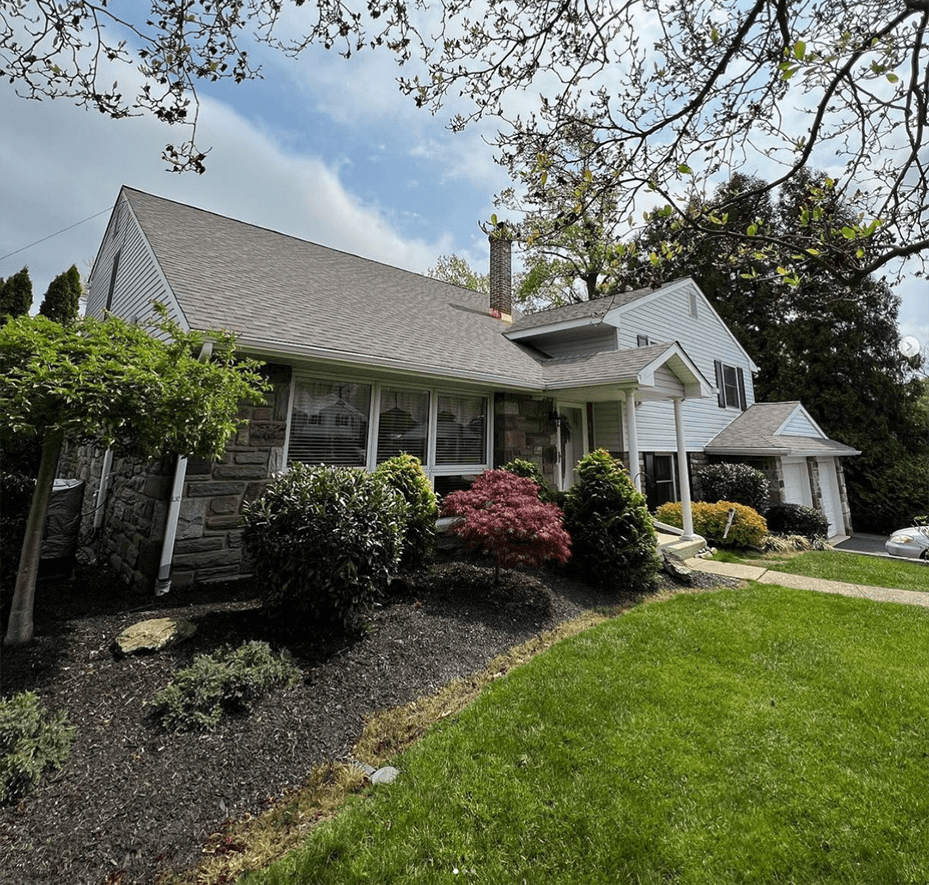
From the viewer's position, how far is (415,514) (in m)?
5.42

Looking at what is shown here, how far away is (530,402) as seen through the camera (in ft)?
28.1

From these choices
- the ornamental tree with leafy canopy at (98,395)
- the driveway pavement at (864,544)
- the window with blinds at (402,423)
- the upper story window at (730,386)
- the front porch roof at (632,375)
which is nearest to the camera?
the ornamental tree with leafy canopy at (98,395)

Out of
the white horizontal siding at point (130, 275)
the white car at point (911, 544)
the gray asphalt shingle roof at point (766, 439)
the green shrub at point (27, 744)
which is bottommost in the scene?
the green shrub at point (27, 744)

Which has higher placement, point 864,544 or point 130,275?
point 130,275

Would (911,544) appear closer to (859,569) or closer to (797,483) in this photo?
(797,483)

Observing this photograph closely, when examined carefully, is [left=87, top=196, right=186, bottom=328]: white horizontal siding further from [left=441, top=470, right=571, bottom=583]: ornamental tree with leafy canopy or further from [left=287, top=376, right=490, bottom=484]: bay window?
[left=441, top=470, right=571, bottom=583]: ornamental tree with leafy canopy

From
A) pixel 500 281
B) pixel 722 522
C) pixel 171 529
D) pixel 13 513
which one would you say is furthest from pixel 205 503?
pixel 722 522

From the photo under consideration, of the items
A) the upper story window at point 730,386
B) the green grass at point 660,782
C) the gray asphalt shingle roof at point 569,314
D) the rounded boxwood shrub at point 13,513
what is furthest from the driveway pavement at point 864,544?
the rounded boxwood shrub at point 13,513

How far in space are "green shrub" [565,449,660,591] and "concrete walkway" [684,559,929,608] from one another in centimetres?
215

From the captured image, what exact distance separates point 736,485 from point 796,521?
80.7 inches

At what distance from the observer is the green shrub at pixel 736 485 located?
12055 mm

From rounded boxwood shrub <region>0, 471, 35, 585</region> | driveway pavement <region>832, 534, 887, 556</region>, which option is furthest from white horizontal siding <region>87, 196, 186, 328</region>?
driveway pavement <region>832, 534, 887, 556</region>

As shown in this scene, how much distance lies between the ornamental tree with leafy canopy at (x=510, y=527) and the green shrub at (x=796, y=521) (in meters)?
10.5

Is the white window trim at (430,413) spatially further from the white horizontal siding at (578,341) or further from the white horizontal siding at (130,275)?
the white horizontal siding at (578,341)
